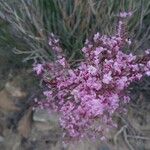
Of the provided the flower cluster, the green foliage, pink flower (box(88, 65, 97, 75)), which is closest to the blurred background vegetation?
the green foliage

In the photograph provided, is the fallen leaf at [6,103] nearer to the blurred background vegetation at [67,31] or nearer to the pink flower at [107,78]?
the blurred background vegetation at [67,31]

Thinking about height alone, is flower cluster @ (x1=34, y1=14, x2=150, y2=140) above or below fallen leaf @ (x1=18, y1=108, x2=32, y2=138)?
above

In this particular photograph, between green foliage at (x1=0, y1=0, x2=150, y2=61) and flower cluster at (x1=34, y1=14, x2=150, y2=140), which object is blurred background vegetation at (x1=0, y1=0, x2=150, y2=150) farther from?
flower cluster at (x1=34, y1=14, x2=150, y2=140)

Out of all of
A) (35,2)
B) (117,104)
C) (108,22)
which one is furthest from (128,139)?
(35,2)

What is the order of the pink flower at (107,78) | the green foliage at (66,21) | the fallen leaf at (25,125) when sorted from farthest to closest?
1. the fallen leaf at (25,125)
2. the green foliage at (66,21)
3. the pink flower at (107,78)

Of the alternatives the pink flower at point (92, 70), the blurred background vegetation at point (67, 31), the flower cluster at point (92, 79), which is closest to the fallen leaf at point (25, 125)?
the blurred background vegetation at point (67, 31)

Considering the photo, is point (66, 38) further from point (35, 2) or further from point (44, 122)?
point (44, 122)
